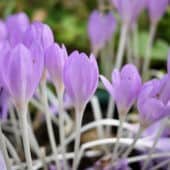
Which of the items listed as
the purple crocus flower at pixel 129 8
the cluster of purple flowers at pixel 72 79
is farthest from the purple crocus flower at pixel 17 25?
the purple crocus flower at pixel 129 8

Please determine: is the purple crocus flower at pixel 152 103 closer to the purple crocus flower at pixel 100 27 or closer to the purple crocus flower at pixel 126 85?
the purple crocus flower at pixel 126 85

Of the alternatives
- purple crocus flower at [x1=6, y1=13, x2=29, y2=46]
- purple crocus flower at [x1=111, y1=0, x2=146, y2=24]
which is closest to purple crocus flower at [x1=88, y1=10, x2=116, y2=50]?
purple crocus flower at [x1=111, y1=0, x2=146, y2=24]

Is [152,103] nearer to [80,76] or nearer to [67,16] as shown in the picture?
[80,76]

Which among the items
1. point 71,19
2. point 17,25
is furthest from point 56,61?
point 71,19

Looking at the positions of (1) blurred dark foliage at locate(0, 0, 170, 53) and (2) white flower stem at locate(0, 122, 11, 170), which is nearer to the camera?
(2) white flower stem at locate(0, 122, 11, 170)

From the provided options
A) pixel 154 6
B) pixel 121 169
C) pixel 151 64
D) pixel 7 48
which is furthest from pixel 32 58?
pixel 151 64

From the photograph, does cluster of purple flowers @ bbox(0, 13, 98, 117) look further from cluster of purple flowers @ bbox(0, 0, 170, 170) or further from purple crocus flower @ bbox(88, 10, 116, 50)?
purple crocus flower @ bbox(88, 10, 116, 50)

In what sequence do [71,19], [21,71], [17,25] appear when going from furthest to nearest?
[71,19] < [17,25] < [21,71]
